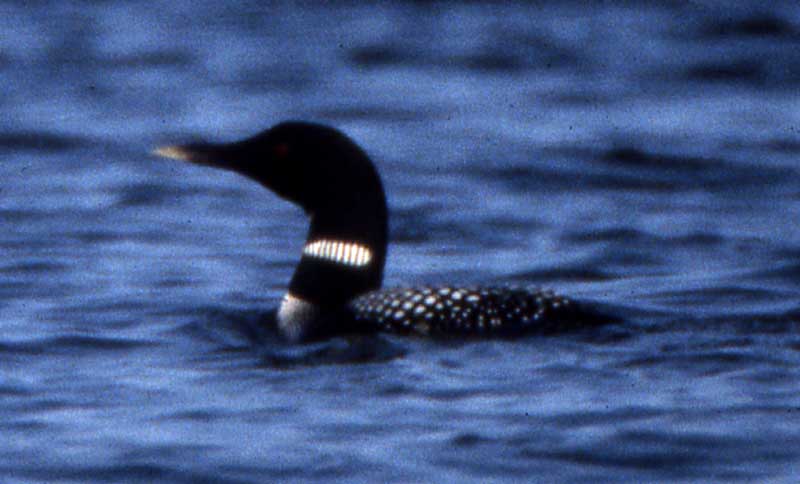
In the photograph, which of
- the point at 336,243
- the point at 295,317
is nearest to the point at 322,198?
the point at 336,243

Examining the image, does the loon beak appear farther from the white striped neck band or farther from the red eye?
the white striped neck band

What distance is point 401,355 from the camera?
22.9 feet

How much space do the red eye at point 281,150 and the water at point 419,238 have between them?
615mm

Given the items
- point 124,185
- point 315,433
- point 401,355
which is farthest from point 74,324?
point 124,185

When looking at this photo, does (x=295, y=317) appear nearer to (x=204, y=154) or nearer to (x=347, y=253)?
(x=347, y=253)

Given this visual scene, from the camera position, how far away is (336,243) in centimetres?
757

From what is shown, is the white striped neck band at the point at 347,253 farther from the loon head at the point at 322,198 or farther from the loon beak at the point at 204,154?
the loon beak at the point at 204,154

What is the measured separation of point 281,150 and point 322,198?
217mm

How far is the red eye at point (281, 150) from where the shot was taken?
24.9 ft

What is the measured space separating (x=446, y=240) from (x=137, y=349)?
275 centimetres

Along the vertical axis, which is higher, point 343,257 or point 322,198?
point 322,198

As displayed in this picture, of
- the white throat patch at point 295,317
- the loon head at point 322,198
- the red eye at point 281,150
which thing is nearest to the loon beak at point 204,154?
the loon head at point 322,198

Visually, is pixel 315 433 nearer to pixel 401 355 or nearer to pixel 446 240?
pixel 401 355

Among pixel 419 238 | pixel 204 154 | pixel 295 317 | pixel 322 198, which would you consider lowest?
pixel 295 317
